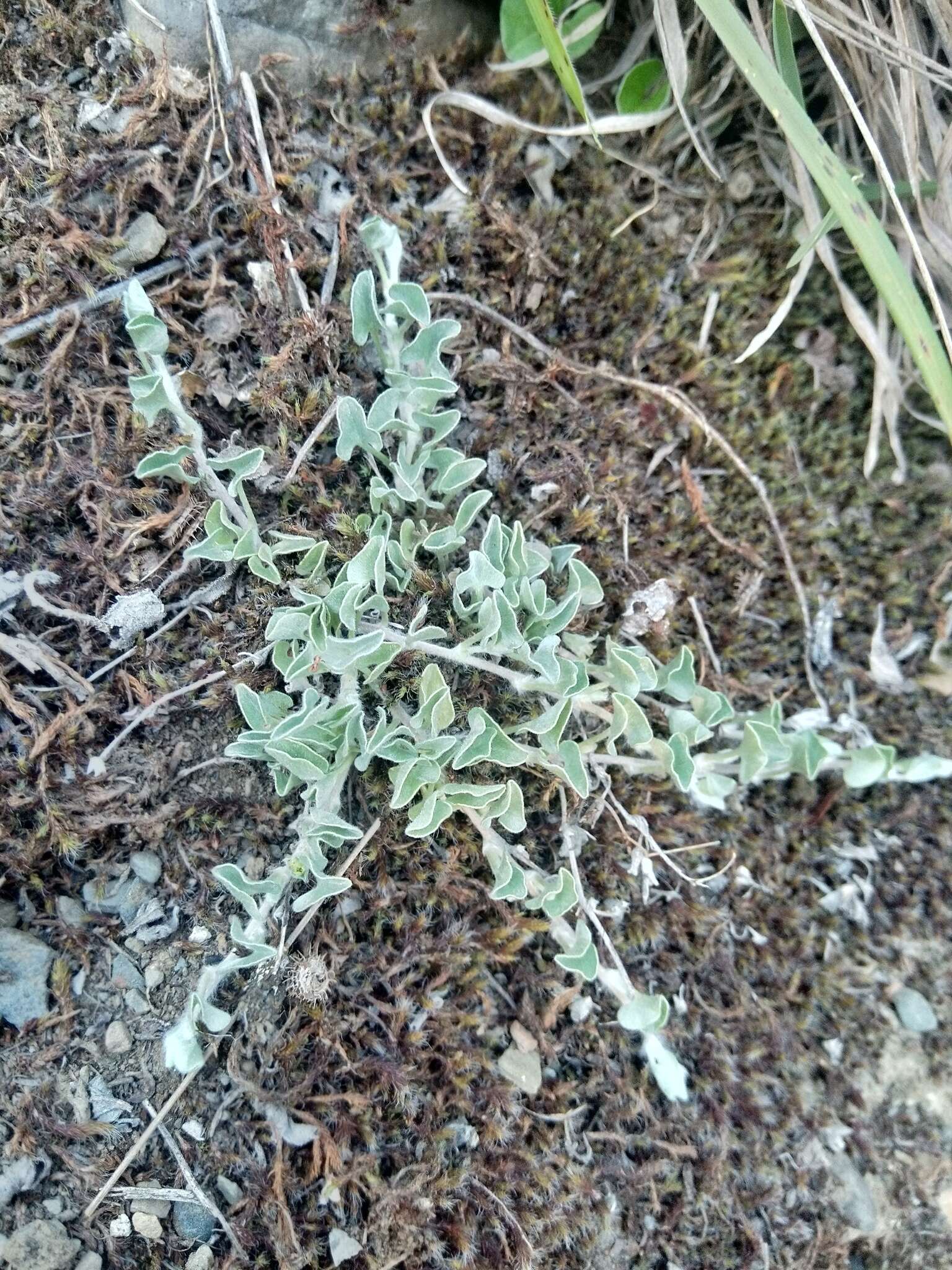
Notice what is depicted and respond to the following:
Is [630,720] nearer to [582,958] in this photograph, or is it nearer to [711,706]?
[711,706]

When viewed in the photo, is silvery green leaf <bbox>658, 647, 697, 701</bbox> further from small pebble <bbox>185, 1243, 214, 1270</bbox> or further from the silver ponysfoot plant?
small pebble <bbox>185, 1243, 214, 1270</bbox>

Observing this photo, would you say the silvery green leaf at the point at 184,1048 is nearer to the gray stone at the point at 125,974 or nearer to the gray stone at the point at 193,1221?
the gray stone at the point at 125,974

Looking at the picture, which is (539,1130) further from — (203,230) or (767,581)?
(203,230)

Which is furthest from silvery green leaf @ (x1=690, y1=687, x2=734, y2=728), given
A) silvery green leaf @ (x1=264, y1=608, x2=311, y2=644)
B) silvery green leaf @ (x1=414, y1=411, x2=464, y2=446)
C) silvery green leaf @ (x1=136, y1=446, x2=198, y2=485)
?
silvery green leaf @ (x1=136, y1=446, x2=198, y2=485)

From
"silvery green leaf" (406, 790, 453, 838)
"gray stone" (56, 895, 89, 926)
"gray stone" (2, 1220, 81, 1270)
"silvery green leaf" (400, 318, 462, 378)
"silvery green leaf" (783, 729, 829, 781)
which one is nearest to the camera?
"gray stone" (2, 1220, 81, 1270)

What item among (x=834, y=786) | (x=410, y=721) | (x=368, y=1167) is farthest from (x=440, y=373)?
→ (x=368, y=1167)

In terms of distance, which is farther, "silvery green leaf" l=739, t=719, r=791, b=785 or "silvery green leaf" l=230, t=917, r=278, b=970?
"silvery green leaf" l=739, t=719, r=791, b=785
